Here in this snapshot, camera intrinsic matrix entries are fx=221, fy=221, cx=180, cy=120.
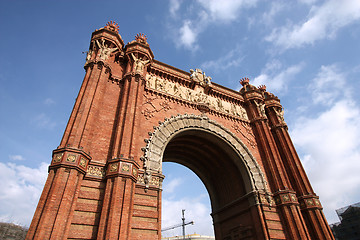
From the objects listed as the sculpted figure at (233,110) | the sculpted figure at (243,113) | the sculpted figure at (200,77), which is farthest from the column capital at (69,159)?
the sculpted figure at (243,113)

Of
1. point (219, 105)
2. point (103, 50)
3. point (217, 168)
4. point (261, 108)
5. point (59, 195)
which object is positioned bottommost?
point (59, 195)

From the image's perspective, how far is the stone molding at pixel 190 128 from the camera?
1114 cm

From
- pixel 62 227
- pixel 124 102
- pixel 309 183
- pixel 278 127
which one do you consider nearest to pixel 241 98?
pixel 278 127

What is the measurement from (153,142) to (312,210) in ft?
36.0

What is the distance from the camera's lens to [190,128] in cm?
1411

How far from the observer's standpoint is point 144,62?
1407 cm

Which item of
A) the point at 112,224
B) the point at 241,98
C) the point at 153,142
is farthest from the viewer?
the point at 241,98

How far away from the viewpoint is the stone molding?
11141 millimetres

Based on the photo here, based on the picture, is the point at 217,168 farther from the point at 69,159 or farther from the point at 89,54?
the point at 89,54

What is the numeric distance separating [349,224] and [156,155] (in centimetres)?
4089

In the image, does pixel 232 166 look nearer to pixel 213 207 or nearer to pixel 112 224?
pixel 213 207

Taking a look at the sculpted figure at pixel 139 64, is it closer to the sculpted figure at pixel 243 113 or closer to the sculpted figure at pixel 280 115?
the sculpted figure at pixel 243 113

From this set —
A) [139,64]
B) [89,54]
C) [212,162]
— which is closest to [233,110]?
[212,162]

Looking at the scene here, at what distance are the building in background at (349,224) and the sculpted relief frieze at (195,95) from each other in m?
32.6
